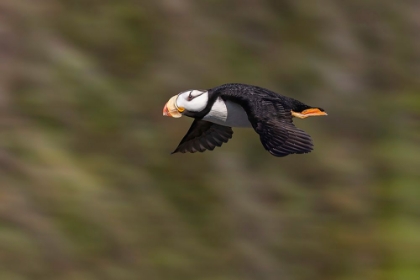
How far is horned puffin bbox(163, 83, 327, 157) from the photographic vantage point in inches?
239

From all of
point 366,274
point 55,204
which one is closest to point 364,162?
point 366,274

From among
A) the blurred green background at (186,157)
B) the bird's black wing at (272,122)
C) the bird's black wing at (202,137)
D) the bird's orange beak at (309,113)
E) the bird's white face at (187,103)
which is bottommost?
the bird's black wing at (272,122)

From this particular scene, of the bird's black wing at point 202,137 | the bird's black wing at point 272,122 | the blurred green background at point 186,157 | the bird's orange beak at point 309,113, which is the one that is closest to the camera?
the bird's black wing at point 272,122

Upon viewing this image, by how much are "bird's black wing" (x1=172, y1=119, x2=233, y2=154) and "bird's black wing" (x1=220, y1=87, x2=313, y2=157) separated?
735mm

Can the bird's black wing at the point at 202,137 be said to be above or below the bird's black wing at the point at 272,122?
above

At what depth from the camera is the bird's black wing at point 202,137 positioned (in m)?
7.16

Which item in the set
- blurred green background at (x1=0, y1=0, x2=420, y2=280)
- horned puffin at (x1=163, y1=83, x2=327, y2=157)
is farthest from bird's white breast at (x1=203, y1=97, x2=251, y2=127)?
blurred green background at (x1=0, y1=0, x2=420, y2=280)

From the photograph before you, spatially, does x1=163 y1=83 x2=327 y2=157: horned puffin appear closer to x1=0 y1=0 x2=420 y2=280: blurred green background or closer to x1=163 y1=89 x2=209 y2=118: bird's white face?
x1=163 y1=89 x2=209 y2=118: bird's white face

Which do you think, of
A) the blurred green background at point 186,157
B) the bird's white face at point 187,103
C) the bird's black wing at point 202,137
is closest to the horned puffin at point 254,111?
the bird's white face at point 187,103

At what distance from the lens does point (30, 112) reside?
9648 millimetres

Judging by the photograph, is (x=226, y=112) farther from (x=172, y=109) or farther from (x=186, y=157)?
(x=186, y=157)

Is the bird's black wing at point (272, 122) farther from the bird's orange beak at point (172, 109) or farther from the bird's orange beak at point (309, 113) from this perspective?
the bird's orange beak at point (172, 109)

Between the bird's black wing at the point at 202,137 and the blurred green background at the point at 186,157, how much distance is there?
2.39 m

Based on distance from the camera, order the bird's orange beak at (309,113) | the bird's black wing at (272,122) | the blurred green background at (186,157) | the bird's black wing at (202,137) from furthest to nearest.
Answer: the blurred green background at (186,157)
the bird's black wing at (202,137)
the bird's orange beak at (309,113)
the bird's black wing at (272,122)
